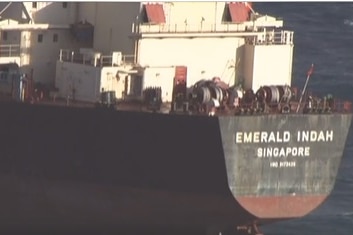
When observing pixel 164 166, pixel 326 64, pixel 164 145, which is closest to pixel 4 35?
pixel 164 145

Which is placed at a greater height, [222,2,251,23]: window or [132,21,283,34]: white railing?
[222,2,251,23]: window

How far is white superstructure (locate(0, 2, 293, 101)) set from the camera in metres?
67.9

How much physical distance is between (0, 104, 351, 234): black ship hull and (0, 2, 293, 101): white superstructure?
3.74 feet

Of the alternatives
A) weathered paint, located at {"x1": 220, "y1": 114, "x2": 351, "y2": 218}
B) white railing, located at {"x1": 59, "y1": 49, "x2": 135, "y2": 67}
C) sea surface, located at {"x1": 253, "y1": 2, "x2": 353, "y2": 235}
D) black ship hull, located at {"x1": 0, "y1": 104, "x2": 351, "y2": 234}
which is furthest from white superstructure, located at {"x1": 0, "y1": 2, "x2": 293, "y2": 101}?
sea surface, located at {"x1": 253, "y1": 2, "x2": 353, "y2": 235}

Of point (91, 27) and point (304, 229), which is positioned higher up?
point (91, 27)

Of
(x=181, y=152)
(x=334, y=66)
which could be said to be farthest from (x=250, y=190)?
(x=334, y=66)

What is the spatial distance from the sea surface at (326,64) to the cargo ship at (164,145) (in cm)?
292

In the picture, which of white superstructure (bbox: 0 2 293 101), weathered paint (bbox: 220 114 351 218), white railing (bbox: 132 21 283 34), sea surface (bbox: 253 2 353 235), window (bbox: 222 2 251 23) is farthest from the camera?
sea surface (bbox: 253 2 353 235)

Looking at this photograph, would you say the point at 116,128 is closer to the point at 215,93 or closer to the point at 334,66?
the point at 215,93

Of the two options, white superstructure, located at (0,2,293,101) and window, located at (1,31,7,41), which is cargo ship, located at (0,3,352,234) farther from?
window, located at (1,31,7,41)

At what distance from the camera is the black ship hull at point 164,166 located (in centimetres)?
6650

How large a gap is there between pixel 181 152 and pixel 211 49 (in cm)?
337

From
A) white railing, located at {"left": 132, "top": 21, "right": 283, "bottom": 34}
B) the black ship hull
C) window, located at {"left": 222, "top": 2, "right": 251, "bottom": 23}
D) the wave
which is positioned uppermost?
window, located at {"left": 222, "top": 2, "right": 251, "bottom": 23}

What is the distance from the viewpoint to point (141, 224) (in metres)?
67.8
